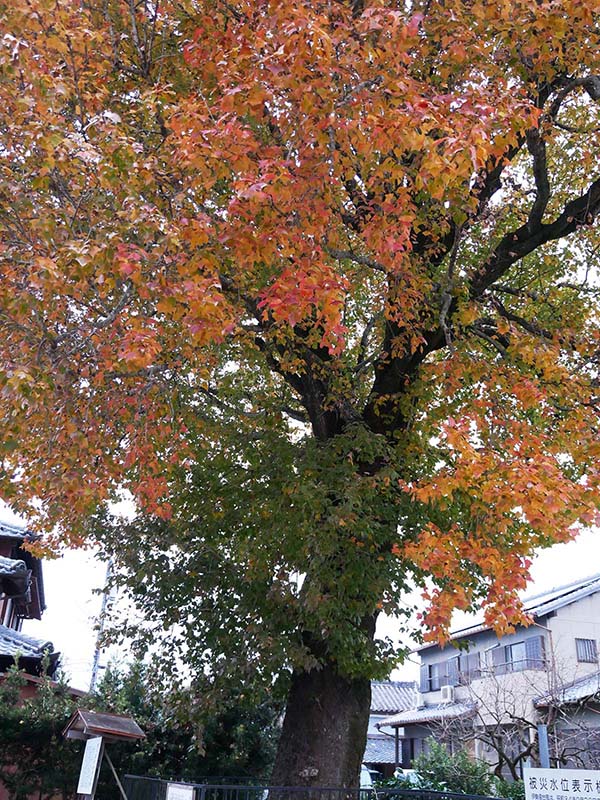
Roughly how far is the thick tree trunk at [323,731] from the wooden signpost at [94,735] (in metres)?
1.89

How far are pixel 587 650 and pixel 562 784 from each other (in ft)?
67.5

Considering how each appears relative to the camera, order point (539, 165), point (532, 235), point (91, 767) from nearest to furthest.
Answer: point (91, 767), point (539, 165), point (532, 235)

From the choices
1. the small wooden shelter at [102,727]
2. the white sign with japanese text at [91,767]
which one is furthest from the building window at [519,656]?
the white sign with japanese text at [91,767]

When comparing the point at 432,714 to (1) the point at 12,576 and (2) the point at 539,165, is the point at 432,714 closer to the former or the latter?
(1) the point at 12,576

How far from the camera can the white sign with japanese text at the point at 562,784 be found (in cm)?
479

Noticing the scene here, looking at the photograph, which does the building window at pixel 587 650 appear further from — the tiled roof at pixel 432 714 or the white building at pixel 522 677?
the tiled roof at pixel 432 714

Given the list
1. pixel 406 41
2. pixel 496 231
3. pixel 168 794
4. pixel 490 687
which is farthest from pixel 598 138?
pixel 490 687

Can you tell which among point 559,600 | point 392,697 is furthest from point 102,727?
point 392,697

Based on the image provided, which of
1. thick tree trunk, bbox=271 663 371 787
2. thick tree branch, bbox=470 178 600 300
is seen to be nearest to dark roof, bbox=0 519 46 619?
thick tree trunk, bbox=271 663 371 787

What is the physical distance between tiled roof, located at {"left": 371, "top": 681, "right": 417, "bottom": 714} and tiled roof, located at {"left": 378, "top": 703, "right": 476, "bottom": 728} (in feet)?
15.7

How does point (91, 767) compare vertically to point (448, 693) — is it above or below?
below

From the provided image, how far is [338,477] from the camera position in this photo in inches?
328

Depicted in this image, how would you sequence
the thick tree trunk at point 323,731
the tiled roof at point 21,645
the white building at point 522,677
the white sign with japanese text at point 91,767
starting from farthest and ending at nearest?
the white building at point 522,677, the tiled roof at point 21,645, the thick tree trunk at point 323,731, the white sign with japanese text at point 91,767

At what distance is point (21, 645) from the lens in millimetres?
14664
